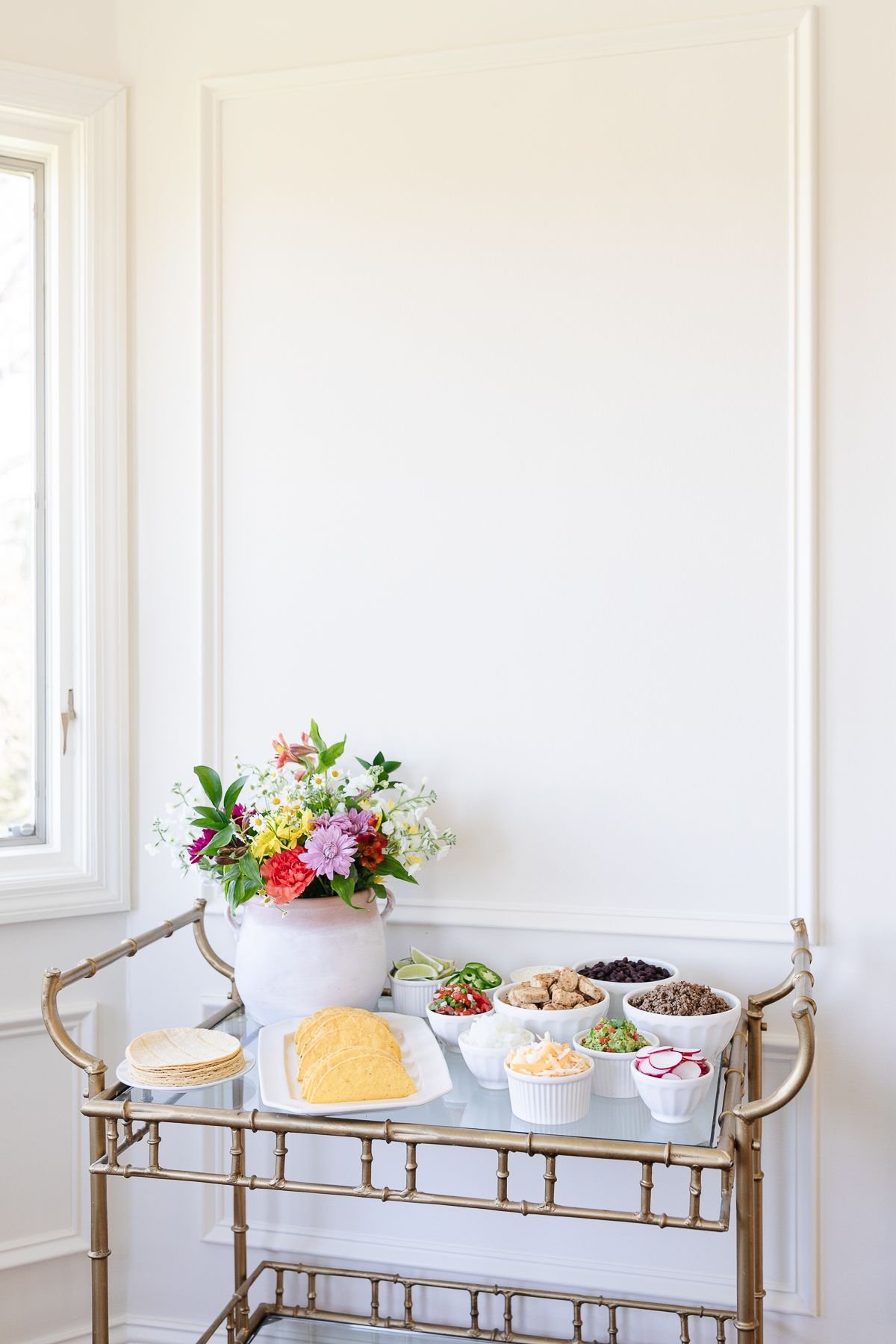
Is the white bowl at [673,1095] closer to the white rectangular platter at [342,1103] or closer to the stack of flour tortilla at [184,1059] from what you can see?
the white rectangular platter at [342,1103]

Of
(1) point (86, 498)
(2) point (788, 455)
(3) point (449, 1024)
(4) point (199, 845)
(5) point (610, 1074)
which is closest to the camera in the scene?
(5) point (610, 1074)

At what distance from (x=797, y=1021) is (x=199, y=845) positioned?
94cm

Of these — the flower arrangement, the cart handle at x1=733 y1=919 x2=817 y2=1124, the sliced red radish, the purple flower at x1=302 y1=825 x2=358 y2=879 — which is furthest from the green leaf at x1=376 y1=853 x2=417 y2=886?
the cart handle at x1=733 y1=919 x2=817 y2=1124

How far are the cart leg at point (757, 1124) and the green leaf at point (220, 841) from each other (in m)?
0.89

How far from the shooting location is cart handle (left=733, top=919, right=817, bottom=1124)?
1.33 metres

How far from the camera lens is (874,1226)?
1838 millimetres

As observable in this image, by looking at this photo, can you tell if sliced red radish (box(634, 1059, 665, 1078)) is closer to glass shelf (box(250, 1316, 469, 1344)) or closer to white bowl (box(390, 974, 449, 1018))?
white bowl (box(390, 974, 449, 1018))

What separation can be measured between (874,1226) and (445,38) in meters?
2.23

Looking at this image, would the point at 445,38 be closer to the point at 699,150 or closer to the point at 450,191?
the point at 450,191

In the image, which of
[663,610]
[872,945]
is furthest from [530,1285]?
[663,610]

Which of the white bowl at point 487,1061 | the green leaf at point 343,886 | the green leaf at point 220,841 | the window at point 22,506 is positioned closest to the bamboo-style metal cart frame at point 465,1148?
the white bowl at point 487,1061

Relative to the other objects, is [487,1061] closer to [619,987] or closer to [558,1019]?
[558,1019]

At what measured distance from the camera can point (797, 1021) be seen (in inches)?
55.5

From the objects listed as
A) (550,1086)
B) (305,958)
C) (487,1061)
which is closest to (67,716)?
(305,958)
